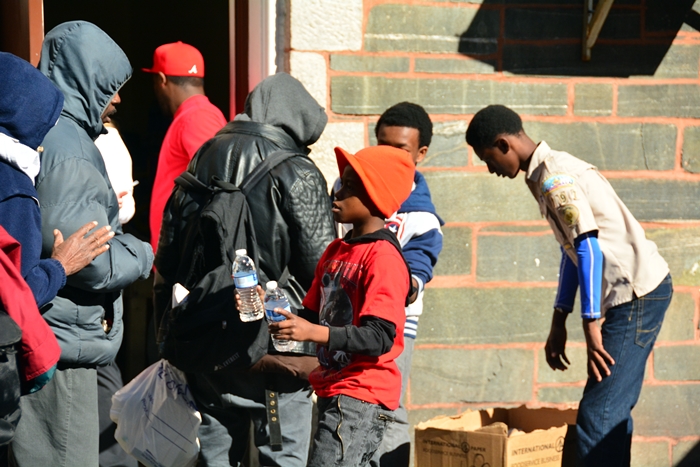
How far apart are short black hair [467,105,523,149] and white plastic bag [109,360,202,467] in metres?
1.58

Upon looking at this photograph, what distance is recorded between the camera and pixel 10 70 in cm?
289

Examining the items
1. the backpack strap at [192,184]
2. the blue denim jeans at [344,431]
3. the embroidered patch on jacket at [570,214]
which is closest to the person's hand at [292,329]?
the blue denim jeans at [344,431]

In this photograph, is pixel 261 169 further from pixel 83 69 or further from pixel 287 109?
pixel 83 69

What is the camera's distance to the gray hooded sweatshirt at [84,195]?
3109 millimetres

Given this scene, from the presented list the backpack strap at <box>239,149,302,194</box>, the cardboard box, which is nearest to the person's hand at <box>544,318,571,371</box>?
the cardboard box

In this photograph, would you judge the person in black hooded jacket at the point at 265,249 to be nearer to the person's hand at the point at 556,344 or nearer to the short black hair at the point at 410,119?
the short black hair at the point at 410,119

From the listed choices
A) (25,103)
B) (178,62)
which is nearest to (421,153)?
(178,62)

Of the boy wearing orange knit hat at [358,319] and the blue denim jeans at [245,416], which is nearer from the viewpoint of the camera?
the boy wearing orange knit hat at [358,319]

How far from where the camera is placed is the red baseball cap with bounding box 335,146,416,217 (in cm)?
321

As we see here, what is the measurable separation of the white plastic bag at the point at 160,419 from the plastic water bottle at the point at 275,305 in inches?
18.3

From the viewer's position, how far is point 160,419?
3596 millimetres

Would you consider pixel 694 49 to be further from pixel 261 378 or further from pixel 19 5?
pixel 19 5

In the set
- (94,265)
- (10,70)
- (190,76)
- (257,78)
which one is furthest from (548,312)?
(10,70)

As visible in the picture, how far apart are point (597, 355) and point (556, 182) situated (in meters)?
0.72
